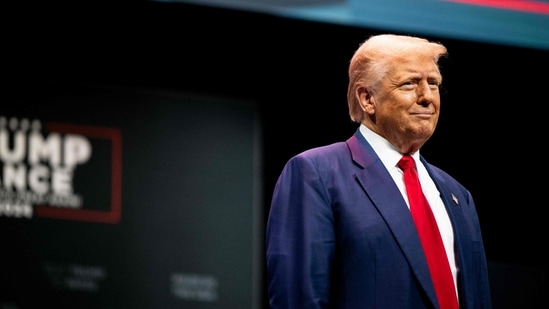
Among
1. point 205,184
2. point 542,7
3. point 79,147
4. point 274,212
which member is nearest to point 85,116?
point 79,147

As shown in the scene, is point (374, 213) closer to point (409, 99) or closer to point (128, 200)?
point (409, 99)

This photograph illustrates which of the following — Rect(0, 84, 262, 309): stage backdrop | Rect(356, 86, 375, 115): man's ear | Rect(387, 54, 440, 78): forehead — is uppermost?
Rect(387, 54, 440, 78): forehead

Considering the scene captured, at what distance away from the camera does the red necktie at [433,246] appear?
295cm

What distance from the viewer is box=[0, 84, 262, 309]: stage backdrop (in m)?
5.67

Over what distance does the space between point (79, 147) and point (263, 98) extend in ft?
2.92

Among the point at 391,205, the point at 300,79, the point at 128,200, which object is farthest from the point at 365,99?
the point at 300,79

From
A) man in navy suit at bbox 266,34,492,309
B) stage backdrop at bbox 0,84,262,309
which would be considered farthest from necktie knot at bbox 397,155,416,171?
stage backdrop at bbox 0,84,262,309

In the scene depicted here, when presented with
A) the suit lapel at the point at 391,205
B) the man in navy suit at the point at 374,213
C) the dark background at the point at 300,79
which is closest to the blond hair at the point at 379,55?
the man in navy suit at the point at 374,213

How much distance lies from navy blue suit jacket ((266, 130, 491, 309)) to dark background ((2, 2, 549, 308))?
2534 mm

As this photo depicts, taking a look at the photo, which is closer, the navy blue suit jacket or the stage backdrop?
the navy blue suit jacket

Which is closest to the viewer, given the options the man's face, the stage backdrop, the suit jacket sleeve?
the suit jacket sleeve

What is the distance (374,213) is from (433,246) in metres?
0.16

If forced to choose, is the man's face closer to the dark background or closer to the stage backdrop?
the dark background

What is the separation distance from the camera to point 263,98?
6082 mm
